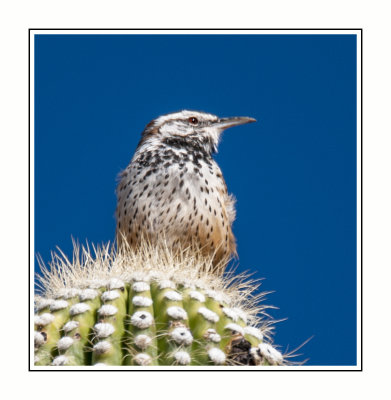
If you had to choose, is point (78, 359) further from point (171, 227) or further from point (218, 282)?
point (171, 227)

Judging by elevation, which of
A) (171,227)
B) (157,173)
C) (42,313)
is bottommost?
(42,313)

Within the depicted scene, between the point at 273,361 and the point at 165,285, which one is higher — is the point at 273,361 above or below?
below

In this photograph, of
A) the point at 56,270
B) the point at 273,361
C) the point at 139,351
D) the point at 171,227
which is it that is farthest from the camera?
the point at 171,227

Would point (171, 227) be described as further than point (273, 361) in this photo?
Yes

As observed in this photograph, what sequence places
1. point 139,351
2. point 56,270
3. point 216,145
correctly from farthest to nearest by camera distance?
point 216,145
point 56,270
point 139,351

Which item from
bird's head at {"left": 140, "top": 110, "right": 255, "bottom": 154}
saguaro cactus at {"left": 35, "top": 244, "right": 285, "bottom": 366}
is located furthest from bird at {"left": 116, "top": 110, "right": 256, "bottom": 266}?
saguaro cactus at {"left": 35, "top": 244, "right": 285, "bottom": 366}

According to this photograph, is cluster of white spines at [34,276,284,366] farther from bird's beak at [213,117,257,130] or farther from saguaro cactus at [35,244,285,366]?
bird's beak at [213,117,257,130]
